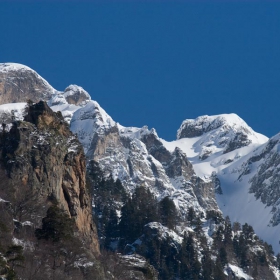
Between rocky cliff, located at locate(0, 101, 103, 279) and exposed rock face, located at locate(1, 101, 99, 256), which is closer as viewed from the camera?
rocky cliff, located at locate(0, 101, 103, 279)

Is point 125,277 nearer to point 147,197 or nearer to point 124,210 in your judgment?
point 124,210

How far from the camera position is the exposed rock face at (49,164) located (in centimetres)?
8831

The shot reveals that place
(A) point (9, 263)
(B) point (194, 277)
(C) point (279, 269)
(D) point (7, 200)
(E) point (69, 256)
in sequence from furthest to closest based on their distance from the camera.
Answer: (C) point (279, 269), (B) point (194, 277), (D) point (7, 200), (E) point (69, 256), (A) point (9, 263)

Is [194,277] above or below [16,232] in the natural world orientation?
above

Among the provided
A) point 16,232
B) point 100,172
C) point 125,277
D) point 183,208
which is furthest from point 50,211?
point 183,208

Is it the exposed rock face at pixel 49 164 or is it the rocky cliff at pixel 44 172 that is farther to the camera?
the exposed rock face at pixel 49 164

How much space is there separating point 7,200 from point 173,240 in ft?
137

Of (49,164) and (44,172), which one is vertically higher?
(49,164)

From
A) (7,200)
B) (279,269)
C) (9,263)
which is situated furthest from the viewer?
(279,269)

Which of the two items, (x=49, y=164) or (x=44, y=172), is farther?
(x=49, y=164)

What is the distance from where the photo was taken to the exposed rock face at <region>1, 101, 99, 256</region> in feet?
290

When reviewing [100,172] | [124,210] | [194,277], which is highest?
[100,172]

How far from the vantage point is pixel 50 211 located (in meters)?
76.7

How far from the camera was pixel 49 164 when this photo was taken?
91125 mm
